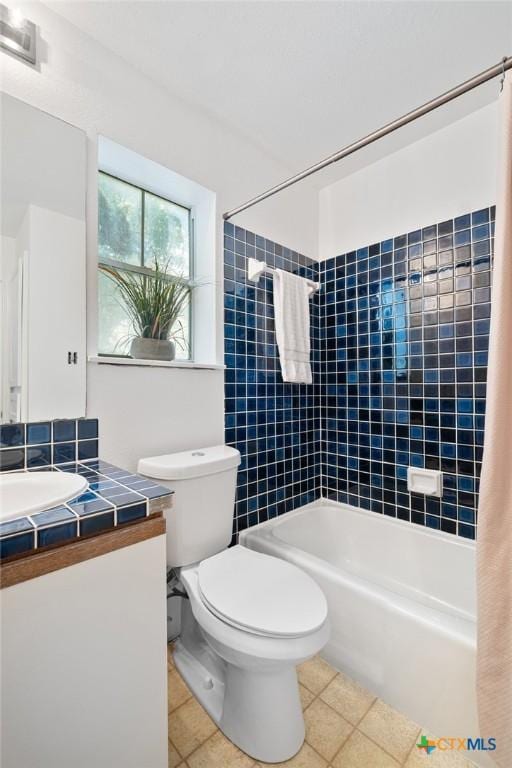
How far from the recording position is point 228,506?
147 centimetres

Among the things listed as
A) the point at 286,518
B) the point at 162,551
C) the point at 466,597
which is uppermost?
the point at 162,551

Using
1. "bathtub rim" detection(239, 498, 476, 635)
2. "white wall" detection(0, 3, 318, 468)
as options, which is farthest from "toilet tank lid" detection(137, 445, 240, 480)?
"bathtub rim" detection(239, 498, 476, 635)

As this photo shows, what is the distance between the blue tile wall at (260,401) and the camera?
1.78 m

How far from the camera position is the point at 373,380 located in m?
2.03

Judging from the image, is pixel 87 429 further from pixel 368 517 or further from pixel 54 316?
pixel 368 517

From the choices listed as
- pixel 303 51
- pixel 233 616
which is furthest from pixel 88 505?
pixel 303 51

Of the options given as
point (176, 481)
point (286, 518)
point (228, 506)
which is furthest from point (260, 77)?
point (286, 518)

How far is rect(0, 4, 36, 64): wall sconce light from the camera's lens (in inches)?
43.6

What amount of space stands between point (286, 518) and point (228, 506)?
0.63m

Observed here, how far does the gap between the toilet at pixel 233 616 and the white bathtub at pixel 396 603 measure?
27 centimetres

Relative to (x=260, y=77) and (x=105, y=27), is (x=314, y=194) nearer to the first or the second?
(x=260, y=77)

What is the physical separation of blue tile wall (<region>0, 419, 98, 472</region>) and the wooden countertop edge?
0.52 m

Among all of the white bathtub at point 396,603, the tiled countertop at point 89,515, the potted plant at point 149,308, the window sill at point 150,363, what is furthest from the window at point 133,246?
the white bathtub at point 396,603

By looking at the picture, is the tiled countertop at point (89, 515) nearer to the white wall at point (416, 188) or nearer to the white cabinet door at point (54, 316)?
the white cabinet door at point (54, 316)
